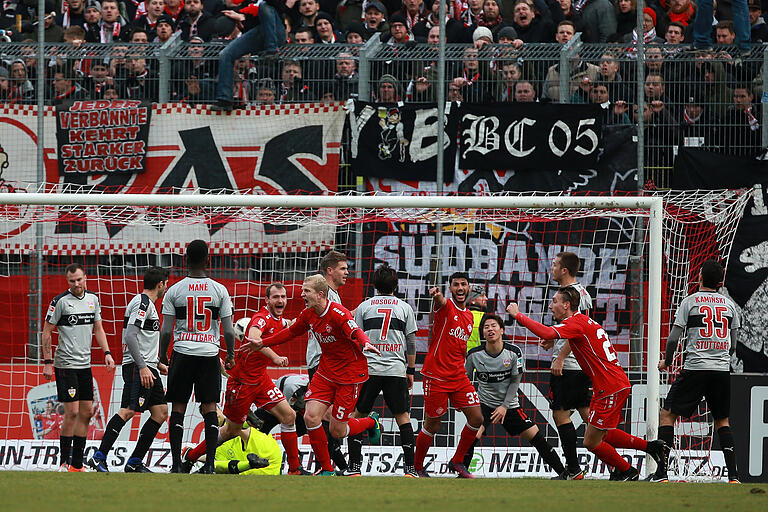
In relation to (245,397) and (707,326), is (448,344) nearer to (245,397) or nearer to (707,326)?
(245,397)

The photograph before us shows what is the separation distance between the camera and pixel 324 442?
927 centimetres

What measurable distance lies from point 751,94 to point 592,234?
267 centimetres

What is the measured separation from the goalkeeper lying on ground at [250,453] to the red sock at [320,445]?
3.73ft

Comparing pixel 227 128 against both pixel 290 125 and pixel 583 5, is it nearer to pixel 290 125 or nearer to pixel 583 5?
pixel 290 125

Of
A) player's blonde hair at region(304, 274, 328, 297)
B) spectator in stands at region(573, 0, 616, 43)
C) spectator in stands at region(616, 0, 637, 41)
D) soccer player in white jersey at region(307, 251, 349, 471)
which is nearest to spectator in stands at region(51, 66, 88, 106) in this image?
soccer player in white jersey at region(307, 251, 349, 471)

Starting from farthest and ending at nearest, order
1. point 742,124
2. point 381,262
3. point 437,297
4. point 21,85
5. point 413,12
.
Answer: point 413,12 → point 21,85 → point 742,124 → point 381,262 → point 437,297

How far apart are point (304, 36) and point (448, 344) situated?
5.94 metres

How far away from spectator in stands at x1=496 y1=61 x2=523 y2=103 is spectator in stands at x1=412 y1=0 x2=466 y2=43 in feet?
3.63

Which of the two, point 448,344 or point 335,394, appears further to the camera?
point 448,344

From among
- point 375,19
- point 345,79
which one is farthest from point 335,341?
point 375,19

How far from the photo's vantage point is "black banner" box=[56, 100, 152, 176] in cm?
1346

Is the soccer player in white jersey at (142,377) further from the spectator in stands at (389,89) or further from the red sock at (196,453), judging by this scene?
the spectator in stands at (389,89)

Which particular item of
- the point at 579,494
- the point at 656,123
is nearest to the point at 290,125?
the point at 656,123

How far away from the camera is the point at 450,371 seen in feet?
31.6
